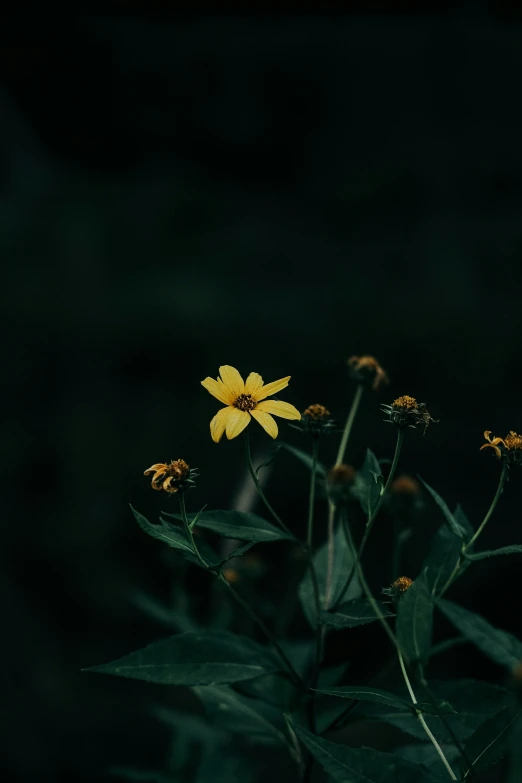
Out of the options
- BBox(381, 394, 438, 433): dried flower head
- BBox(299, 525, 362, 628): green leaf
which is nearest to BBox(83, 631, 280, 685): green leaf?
BBox(299, 525, 362, 628): green leaf

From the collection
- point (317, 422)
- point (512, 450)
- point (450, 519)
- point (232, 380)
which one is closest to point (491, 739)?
point (450, 519)

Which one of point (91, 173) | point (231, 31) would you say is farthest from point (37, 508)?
point (231, 31)

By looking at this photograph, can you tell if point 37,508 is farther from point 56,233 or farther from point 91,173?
point 91,173

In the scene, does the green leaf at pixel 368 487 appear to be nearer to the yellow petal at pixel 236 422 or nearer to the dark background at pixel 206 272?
the yellow petal at pixel 236 422

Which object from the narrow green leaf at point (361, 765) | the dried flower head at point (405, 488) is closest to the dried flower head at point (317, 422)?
the dried flower head at point (405, 488)

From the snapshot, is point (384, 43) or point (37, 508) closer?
point (37, 508)
